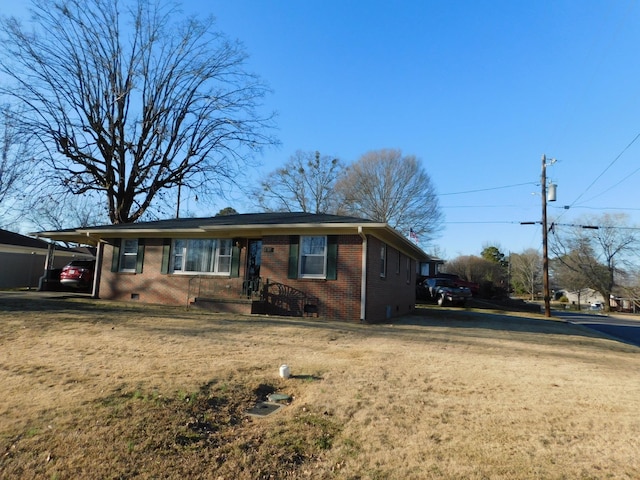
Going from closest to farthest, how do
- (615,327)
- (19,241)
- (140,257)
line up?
(140,257), (615,327), (19,241)

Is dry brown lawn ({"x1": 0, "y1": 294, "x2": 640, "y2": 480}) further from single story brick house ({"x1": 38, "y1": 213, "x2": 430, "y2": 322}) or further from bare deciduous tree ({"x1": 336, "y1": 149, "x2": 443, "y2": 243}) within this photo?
bare deciduous tree ({"x1": 336, "y1": 149, "x2": 443, "y2": 243})

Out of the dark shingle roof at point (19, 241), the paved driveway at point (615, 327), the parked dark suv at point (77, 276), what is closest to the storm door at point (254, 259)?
the parked dark suv at point (77, 276)

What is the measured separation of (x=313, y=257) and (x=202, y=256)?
4777 mm

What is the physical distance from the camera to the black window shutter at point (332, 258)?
43.9 ft

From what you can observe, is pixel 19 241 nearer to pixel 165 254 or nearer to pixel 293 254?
pixel 165 254

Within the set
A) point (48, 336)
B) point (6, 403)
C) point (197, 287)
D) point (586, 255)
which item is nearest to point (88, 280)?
point (197, 287)

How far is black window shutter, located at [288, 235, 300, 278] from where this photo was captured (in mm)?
13828

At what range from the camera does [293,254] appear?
13.9 meters

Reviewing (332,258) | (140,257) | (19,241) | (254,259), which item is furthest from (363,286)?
(19,241)

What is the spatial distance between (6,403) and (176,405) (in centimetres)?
176

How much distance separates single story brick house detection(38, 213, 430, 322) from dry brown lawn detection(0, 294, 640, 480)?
5192mm

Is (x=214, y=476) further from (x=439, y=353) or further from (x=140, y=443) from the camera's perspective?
(x=439, y=353)

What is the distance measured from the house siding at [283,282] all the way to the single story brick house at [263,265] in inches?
1.2

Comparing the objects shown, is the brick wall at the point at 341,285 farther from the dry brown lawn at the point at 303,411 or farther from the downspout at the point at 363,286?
the dry brown lawn at the point at 303,411
